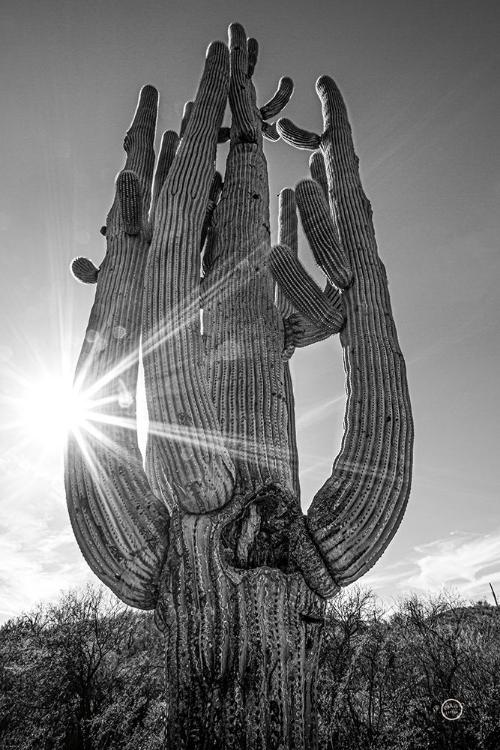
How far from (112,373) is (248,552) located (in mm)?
1421

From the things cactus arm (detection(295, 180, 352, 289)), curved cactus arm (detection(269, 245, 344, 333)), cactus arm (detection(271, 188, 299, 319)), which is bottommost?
curved cactus arm (detection(269, 245, 344, 333))

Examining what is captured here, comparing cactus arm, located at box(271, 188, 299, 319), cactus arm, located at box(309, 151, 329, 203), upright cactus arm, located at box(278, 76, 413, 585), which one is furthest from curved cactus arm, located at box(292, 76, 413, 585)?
cactus arm, located at box(309, 151, 329, 203)

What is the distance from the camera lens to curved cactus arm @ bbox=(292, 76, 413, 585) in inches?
92.2

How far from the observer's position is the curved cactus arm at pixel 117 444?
7.76 feet

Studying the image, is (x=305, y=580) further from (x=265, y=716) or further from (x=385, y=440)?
(x=385, y=440)

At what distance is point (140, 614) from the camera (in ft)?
58.5

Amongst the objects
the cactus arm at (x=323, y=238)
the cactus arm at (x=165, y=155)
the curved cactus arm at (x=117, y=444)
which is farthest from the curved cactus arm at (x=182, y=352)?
the cactus arm at (x=165, y=155)

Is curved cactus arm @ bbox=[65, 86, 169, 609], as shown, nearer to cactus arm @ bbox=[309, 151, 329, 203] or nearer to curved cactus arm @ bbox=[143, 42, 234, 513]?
curved cactus arm @ bbox=[143, 42, 234, 513]

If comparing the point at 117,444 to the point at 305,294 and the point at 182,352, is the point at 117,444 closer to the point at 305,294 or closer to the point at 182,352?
the point at 182,352

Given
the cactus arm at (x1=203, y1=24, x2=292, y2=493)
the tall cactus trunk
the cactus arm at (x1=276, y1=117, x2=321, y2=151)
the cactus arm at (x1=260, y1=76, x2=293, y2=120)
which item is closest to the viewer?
the tall cactus trunk

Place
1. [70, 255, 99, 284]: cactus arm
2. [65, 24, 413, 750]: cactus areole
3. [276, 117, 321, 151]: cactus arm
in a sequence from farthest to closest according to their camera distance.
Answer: [276, 117, 321, 151]: cactus arm, [70, 255, 99, 284]: cactus arm, [65, 24, 413, 750]: cactus areole

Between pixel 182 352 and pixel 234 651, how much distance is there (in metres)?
1.54

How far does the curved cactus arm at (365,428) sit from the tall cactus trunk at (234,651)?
34 cm

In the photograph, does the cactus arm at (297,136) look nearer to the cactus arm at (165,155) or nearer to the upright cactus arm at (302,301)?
the cactus arm at (165,155)
